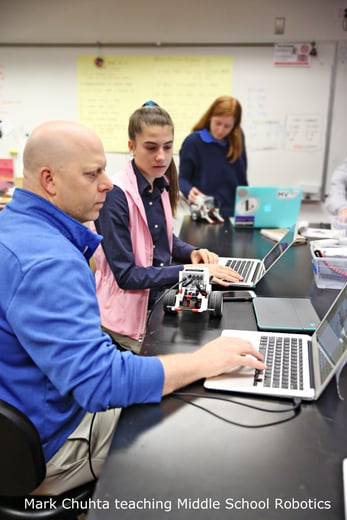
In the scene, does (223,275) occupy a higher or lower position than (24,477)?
higher

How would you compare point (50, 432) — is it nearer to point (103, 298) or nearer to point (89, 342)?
point (89, 342)

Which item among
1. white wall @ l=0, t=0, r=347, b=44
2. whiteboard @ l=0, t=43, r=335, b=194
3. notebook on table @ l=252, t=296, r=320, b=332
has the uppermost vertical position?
white wall @ l=0, t=0, r=347, b=44

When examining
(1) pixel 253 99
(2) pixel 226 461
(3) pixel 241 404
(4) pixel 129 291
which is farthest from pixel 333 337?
(1) pixel 253 99

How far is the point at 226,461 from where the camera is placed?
0.81 m

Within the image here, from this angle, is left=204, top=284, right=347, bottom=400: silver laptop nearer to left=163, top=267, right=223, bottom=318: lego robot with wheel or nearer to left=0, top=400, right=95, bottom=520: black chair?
left=163, top=267, right=223, bottom=318: lego robot with wheel

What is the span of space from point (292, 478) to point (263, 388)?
0.24 meters

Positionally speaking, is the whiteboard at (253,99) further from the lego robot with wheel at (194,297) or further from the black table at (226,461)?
the black table at (226,461)

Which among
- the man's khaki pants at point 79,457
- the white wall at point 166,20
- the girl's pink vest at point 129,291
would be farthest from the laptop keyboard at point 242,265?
the white wall at point 166,20

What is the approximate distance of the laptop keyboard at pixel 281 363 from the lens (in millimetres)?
1019

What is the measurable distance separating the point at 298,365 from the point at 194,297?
0.44 m

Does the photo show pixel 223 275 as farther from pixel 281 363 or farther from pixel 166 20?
pixel 166 20

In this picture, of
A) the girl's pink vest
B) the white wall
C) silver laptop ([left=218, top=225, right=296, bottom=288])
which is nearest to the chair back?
the girl's pink vest

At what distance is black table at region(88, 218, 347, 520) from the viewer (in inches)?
28.4

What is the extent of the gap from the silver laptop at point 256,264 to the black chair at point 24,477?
0.92 metres
